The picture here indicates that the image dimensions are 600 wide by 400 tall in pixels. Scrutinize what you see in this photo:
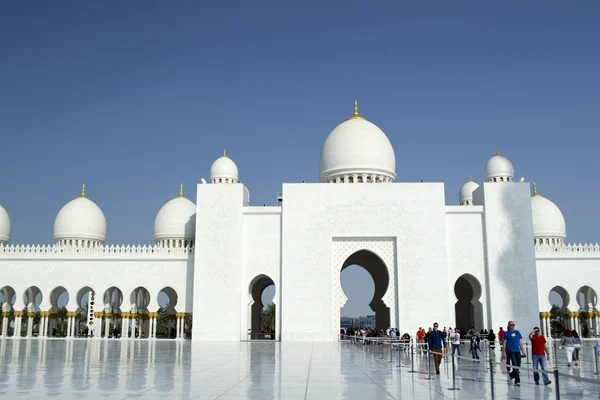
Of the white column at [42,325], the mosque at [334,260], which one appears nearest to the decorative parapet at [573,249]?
the mosque at [334,260]

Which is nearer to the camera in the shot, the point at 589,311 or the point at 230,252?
the point at 230,252

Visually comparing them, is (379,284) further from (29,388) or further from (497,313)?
(29,388)

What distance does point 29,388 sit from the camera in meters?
6.98

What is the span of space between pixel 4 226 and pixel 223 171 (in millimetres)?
11285

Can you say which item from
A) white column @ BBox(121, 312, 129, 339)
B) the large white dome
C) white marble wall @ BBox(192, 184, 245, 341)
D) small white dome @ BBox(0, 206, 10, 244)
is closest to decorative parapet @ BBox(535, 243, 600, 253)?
the large white dome

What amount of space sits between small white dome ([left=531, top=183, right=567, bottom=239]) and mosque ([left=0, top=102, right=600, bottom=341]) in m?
A: 2.89

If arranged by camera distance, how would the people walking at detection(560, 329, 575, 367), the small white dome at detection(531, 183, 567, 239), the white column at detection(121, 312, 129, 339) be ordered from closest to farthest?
the people walking at detection(560, 329, 575, 367)
the white column at detection(121, 312, 129, 339)
the small white dome at detection(531, 183, 567, 239)

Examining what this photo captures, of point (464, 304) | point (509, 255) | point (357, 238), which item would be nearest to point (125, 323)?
point (357, 238)

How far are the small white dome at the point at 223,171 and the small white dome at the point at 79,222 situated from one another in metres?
6.63

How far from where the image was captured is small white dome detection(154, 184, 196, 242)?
29.0 m

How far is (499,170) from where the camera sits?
2722cm

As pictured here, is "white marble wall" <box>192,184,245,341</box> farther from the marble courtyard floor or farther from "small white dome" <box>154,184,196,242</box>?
the marble courtyard floor

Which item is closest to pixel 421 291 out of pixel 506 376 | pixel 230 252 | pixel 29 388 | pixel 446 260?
pixel 446 260

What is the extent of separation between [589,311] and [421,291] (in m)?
8.13
